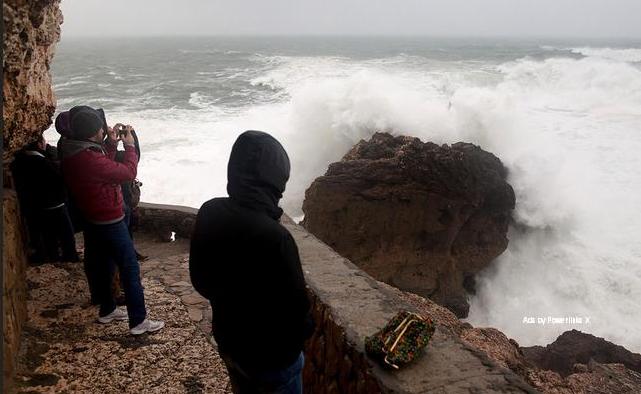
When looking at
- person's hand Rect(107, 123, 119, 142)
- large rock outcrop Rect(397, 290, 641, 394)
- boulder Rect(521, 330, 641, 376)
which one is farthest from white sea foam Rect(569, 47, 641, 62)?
person's hand Rect(107, 123, 119, 142)

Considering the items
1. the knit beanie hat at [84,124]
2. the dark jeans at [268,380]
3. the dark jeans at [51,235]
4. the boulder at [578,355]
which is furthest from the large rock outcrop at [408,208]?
the dark jeans at [268,380]

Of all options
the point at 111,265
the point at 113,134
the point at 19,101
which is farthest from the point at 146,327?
the point at 19,101

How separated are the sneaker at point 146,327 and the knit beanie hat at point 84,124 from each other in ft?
3.98

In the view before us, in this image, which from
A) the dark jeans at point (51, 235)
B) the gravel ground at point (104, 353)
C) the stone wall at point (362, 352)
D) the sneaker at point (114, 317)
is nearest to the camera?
the stone wall at point (362, 352)

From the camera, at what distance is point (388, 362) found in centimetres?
215

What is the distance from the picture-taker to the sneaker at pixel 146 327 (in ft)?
10.6

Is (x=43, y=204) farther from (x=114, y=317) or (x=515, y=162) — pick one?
(x=515, y=162)

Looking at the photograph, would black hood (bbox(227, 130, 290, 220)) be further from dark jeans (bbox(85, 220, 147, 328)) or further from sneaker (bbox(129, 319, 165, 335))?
sneaker (bbox(129, 319, 165, 335))

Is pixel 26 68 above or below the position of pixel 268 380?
above

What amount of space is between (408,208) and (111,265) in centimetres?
565

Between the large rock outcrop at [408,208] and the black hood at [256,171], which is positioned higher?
the black hood at [256,171]

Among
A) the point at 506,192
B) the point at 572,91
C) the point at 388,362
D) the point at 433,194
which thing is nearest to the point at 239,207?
the point at 388,362

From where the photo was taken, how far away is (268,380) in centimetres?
183

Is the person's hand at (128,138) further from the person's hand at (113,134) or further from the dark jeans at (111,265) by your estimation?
the dark jeans at (111,265)
